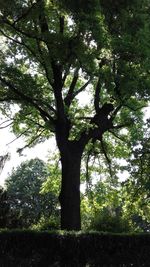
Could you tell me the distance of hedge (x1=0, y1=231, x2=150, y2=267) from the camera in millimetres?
9055

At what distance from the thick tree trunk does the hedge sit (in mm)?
4082

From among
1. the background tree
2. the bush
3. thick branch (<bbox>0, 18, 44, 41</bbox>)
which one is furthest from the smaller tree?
the background tree

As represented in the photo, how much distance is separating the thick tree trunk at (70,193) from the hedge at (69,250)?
13.4ft

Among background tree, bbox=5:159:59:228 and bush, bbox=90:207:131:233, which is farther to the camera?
background tree, bbox=5:159:59:228

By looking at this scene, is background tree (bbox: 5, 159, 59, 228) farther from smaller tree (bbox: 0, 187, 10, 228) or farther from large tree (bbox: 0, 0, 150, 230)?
large tree (bbox: 0, 0, 150, 230)

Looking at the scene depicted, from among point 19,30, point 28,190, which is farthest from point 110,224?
point 28,190

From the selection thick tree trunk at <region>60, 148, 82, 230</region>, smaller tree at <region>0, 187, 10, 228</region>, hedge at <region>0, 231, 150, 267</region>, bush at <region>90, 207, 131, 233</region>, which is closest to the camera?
hedge at <region>0, 231, 150, 267</region>

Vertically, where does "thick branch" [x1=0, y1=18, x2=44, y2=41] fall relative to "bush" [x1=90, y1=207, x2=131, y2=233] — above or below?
above

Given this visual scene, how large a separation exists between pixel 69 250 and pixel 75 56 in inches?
221

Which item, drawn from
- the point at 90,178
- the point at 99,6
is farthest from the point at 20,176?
the point at 99,6

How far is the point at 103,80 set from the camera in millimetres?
12352

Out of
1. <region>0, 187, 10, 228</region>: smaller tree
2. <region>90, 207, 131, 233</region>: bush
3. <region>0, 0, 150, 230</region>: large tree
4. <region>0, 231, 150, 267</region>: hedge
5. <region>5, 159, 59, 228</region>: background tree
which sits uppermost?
<region>5, 159, 59, 228</region>: background tree

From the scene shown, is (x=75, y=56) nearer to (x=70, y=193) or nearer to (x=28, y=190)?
(x=70, y=193)

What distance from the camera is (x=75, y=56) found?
11.8 metres
